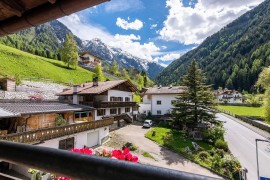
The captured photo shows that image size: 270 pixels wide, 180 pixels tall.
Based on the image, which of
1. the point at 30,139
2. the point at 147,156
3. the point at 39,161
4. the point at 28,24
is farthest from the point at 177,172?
the point at 147,156

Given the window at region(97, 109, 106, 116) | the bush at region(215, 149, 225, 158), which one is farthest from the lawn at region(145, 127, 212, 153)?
the window at region(97, 109, 106, 116)

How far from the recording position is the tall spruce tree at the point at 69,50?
258ft

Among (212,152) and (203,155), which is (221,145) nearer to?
(212,152)

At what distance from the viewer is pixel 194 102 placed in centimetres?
3978

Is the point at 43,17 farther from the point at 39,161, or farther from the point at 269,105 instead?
the point at 269,105

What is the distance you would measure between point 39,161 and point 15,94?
43.0m

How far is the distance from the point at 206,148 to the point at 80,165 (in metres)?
35.3

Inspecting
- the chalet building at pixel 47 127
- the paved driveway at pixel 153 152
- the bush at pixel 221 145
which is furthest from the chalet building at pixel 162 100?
the chalet building at pixel 47 127

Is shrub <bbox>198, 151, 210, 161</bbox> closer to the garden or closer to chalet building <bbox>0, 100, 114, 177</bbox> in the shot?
the garden

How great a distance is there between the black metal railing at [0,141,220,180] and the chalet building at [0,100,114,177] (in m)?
16.7

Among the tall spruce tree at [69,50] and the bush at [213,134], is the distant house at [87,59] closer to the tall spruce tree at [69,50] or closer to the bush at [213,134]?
the tall spruce tree at [69,50]

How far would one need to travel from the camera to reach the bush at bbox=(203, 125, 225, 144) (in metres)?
36.3

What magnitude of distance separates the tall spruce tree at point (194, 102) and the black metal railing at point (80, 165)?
39.6 meters

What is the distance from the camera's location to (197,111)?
39344 millimetres
